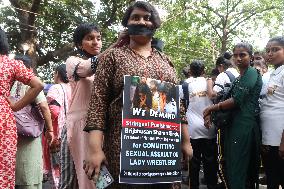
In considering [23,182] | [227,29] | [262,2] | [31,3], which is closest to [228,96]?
[23,182]

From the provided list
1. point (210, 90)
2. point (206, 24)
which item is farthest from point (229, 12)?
point (210, 90)

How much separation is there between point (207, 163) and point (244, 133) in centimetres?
144

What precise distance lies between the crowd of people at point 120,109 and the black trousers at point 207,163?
1 centimetres

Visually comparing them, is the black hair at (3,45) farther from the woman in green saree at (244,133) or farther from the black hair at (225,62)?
the black hair at (225,62)

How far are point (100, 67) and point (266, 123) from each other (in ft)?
7.14

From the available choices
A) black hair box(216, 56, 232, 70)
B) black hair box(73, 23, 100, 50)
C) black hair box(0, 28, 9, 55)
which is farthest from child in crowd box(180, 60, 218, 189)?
black hair box(0, 28, 9, 55)

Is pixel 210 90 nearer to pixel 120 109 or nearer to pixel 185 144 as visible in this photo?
pixel 185 144

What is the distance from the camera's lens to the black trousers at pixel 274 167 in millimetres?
3680

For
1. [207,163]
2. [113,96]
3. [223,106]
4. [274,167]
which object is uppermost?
[113,96]

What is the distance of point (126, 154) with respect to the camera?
2.02 m

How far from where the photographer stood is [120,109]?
2111mm

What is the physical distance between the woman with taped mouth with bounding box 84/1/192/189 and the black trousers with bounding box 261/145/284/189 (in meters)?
1.75

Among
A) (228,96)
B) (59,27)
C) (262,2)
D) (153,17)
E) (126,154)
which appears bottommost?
(126,154)

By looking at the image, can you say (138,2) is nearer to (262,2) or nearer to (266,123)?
(266,123)
